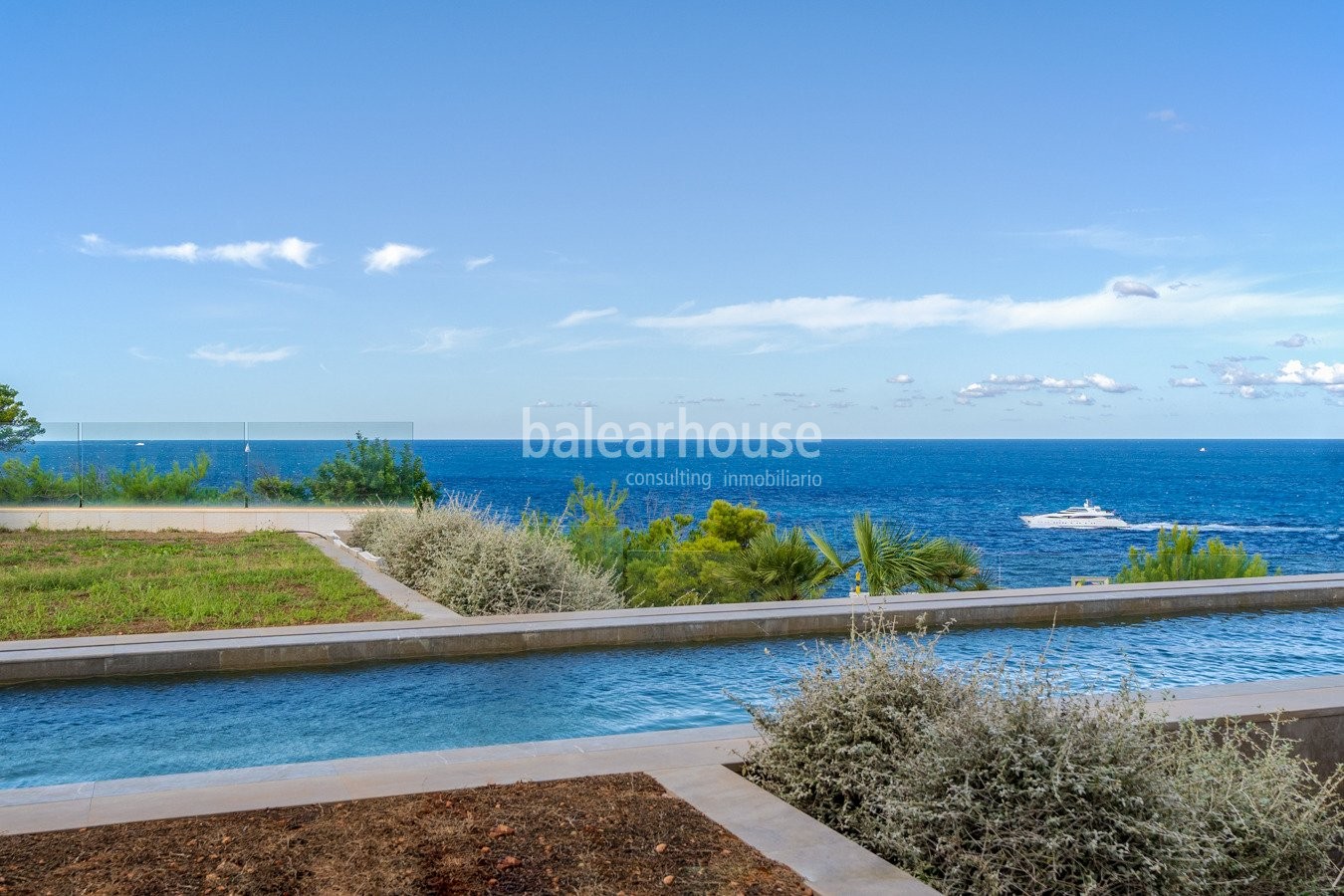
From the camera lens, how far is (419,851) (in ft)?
11.4

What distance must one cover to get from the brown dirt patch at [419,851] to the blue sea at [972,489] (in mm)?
8044

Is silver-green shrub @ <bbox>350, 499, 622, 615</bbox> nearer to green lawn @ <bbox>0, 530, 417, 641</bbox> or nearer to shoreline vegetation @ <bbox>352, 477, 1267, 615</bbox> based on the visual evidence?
shoreline vegetation @ <bbox>352, 477, 1267, 615</bbox>

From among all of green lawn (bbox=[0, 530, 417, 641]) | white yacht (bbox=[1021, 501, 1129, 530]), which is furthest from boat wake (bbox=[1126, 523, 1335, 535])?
green lawn (bbox=[0, 530, 417, 641])

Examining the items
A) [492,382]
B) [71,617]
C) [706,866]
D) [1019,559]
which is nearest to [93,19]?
[71,617]

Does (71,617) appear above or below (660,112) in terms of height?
below

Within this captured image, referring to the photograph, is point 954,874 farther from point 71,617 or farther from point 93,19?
point 93,19

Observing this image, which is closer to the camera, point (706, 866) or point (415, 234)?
point (706, 866)

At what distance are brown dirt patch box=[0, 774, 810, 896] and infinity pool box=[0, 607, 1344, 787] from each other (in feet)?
3.45

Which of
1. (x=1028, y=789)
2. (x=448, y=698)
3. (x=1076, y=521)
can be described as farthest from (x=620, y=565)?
(x=1076, y=521)

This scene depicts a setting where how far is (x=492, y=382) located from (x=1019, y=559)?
102 feet

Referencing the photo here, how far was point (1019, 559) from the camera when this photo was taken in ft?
36.9

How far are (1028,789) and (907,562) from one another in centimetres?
749

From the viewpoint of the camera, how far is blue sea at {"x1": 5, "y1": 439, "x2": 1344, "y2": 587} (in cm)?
1988

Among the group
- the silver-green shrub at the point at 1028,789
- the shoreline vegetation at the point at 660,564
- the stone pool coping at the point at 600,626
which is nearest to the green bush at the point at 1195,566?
the shoreline vegetation at the point at 660,564
